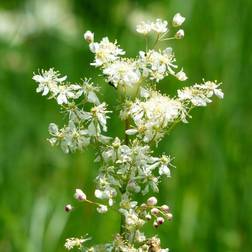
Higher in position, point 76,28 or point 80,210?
point 76,28

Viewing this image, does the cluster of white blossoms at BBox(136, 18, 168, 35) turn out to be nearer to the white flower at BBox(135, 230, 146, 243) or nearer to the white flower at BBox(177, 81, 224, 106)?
the white flower at BBox(177, 81, 224, 106)

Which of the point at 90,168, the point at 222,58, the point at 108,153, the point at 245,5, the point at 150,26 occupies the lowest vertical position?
the point at 108,153

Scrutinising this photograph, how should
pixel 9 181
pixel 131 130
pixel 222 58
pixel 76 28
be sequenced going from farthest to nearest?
pixel 76 28
pixel 222 58
pixel 9 181
pixel 131 130

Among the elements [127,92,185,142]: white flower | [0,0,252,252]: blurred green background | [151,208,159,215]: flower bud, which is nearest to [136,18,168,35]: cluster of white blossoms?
[127,92,185,142]: white flower

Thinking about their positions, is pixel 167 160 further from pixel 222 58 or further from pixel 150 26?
pixel 222 58

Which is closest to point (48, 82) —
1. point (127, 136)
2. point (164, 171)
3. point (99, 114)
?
point (99, 114)

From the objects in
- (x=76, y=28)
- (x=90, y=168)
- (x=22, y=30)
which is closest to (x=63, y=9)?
(x=76, y=28)
